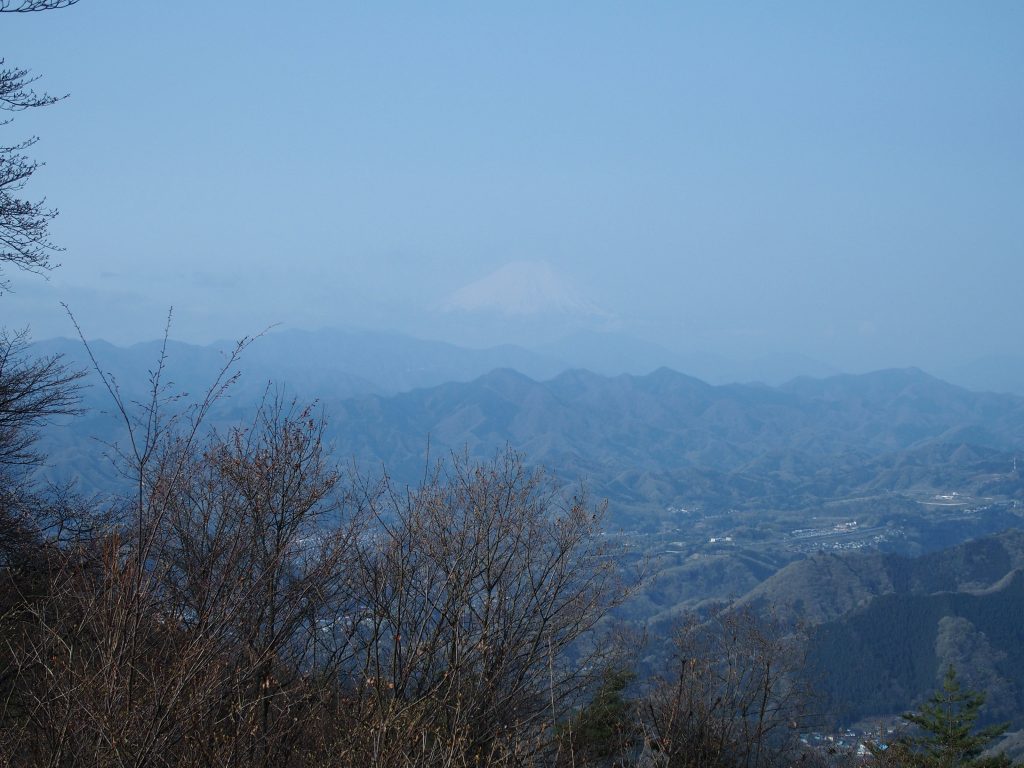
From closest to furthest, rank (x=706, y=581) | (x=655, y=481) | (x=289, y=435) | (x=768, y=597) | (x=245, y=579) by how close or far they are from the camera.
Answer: (x=245, y=579), (x=289, y=435), (x=768, y=597), (x=706, y=581), (x=655, y=481)

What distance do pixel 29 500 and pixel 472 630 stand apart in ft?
16.7

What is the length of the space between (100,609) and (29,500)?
5.79 meters

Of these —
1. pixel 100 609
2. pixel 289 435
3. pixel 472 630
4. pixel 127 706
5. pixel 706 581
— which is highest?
pixel 289 435

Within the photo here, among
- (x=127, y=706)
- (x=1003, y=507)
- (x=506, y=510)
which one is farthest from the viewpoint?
(x=1003, y=507)

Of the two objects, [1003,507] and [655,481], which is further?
[655,481]

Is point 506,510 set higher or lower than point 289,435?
lower

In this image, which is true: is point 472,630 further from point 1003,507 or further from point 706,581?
point 1003,507

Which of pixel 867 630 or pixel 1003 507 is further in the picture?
pixel 1003 507

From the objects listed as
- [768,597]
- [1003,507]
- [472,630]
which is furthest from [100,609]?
[1003,507]

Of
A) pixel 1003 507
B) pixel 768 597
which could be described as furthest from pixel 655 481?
pixel 768 597

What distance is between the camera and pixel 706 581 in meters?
101

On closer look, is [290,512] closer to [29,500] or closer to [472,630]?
[472,630]

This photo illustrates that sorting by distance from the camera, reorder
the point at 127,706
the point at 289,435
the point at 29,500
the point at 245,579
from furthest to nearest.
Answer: the point at 29,500 → the point at 289,435 → the point at 245,579 → the point at 127,706

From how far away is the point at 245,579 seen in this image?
573 centimetres
